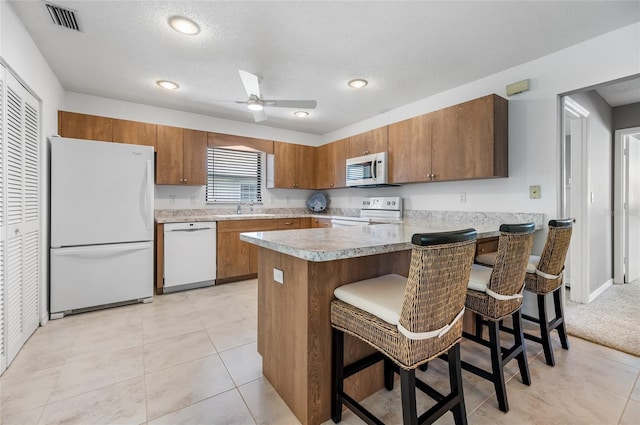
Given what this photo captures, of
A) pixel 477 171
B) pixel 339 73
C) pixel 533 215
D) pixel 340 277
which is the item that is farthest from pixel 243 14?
pixel 533 215

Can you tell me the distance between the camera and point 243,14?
195 cm

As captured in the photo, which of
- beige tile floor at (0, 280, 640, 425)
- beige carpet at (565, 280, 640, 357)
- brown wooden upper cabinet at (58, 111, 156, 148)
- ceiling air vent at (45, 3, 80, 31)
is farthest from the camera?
brown wooden upper cabinet at (58, 111, 156, 148)

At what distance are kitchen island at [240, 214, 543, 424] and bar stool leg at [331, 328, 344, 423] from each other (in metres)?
0.03

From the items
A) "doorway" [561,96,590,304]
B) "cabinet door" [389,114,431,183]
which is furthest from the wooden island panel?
"doorway" [561,96,590,304]

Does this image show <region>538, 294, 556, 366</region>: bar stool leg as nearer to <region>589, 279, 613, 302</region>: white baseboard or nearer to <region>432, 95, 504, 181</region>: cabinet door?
<region>432, 95, 504, 181</region>: cabinet door

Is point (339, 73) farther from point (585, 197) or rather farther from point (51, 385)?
point (51, 385)

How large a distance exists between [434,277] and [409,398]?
0.46m

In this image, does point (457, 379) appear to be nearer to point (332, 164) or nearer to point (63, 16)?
point (63, 16)

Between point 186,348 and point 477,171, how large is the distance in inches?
114

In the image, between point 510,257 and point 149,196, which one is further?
point 149,196

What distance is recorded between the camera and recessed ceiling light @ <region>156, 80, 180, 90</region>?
3037 mm

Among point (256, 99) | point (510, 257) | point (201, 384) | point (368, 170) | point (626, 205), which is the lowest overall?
point (201, 384)

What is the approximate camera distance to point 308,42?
227 cm

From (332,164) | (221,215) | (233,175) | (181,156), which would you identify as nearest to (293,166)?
(332,164)
